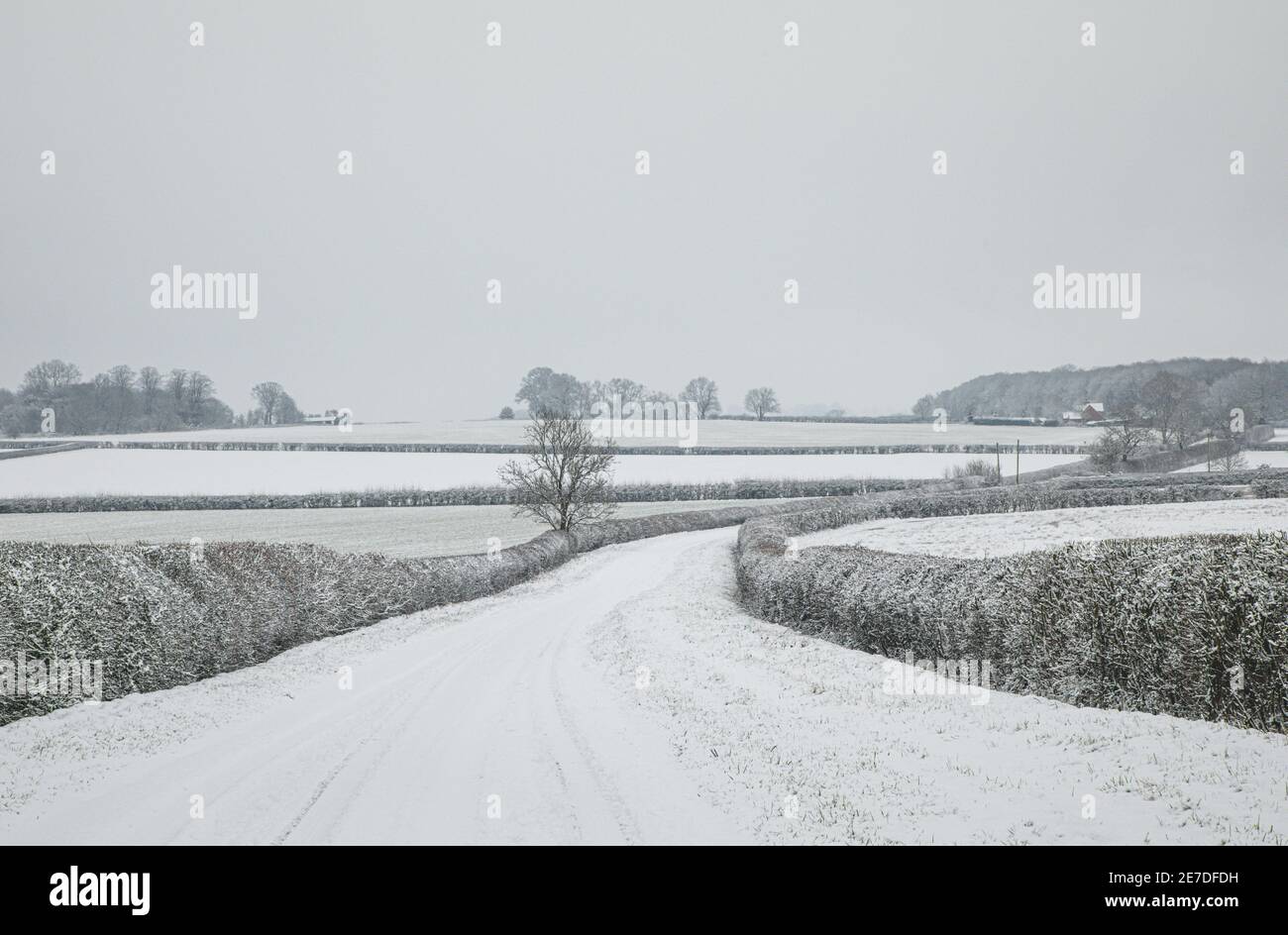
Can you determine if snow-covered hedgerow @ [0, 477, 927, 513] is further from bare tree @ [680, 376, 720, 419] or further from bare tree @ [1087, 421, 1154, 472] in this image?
bare tree @ [680, 376, 720, 419]

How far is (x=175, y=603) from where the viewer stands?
46.0ft

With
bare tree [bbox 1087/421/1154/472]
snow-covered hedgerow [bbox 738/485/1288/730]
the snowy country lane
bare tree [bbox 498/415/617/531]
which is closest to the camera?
the snowy country lane

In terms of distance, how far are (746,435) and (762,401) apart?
48568mm

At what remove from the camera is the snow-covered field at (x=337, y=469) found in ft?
187

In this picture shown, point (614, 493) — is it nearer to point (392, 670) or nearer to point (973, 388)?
point (392, 670)

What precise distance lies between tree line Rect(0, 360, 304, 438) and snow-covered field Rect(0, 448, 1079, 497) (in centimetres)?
2749

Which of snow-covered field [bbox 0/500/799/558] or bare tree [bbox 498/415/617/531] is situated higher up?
bare tree [bbox 498/415/617/531]

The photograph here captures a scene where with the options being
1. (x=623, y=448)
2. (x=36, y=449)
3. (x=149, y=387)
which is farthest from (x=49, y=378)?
(x=623, y=448)

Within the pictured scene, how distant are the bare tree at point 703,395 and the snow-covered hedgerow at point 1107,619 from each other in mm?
128172

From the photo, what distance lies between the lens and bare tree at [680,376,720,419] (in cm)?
14500

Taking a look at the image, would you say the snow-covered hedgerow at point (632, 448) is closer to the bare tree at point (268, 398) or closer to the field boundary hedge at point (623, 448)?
the field boundary hedge at point (623, 448)

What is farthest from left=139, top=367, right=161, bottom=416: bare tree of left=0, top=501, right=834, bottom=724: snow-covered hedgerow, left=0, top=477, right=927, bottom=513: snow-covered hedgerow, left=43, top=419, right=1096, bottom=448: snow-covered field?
left=0, top=501, right=834, bottom=724: snow-covered hedgerow

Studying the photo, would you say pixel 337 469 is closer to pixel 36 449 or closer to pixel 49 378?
pixel 36 449
